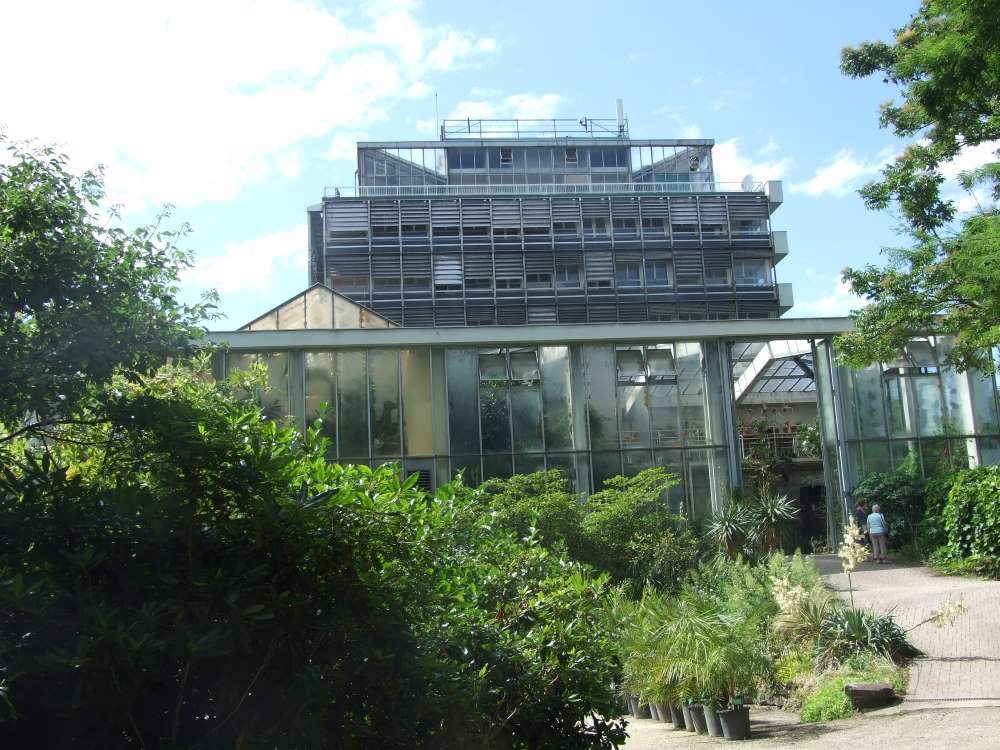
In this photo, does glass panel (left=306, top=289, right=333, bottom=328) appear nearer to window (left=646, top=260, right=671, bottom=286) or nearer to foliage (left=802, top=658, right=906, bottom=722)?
foliage (left=802, top=658, right=906, bottom=722)

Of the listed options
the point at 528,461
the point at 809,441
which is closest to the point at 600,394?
the point at 528,461

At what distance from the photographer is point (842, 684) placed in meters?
10.4

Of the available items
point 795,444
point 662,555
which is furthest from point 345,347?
point 795,444

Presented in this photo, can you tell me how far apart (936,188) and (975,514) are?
640cm

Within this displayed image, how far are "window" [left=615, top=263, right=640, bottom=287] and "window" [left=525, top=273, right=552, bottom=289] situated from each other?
12.5 feet

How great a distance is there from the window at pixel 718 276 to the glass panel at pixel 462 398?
31.3 m

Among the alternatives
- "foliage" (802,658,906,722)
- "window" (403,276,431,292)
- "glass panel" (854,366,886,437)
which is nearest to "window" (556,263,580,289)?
"window" (403,276,431,292)

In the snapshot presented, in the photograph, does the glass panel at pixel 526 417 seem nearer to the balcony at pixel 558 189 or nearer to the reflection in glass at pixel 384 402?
the reflection in glass at pixel 384 402

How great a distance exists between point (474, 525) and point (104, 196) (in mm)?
2806

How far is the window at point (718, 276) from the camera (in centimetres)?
5269

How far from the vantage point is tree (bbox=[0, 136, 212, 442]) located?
13.6 ft

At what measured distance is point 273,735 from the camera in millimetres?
3912

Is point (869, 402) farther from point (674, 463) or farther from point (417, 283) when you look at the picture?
point (417, 283)

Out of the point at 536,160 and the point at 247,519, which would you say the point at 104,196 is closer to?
the point at 247,519
